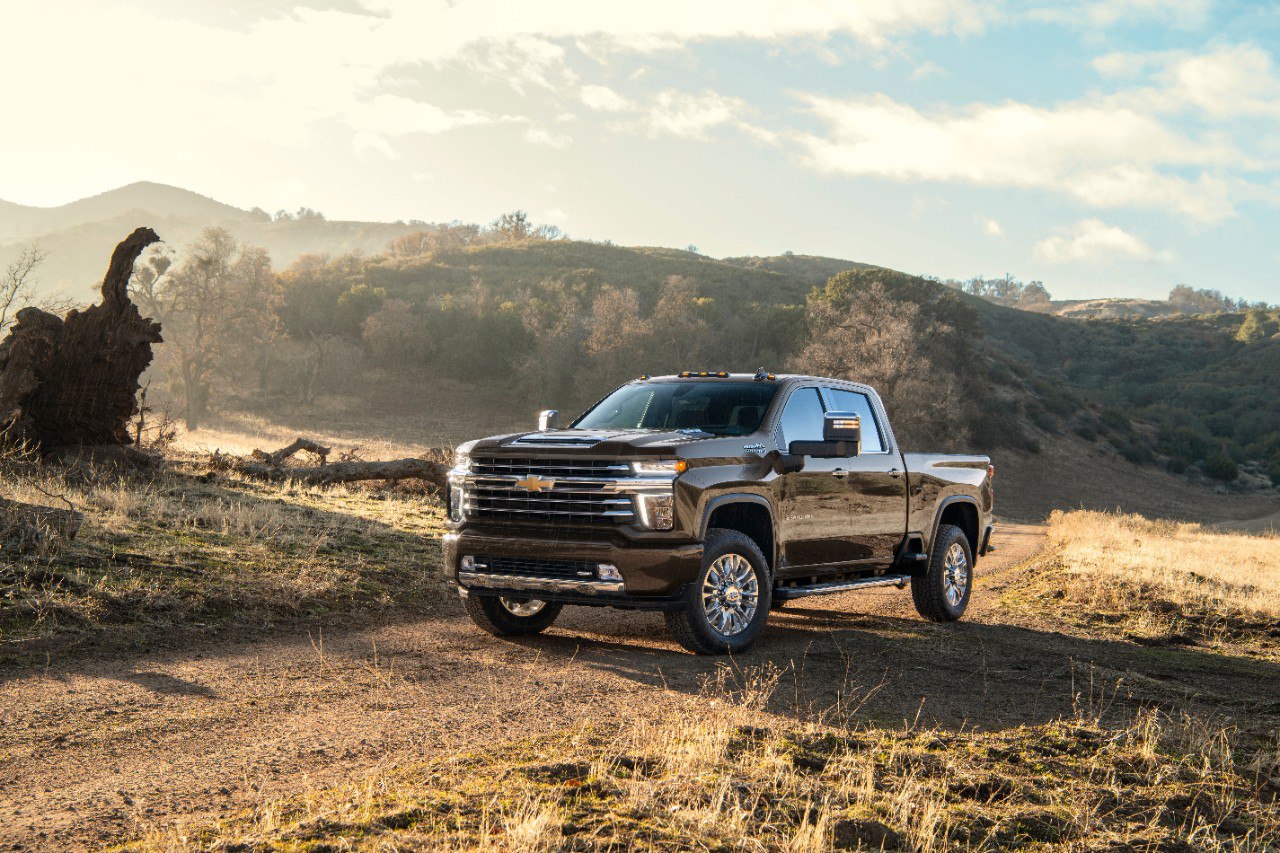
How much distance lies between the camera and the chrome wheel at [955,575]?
11.3 m

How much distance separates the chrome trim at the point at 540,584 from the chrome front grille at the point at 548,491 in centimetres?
44

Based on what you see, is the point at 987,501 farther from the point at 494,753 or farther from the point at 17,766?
the point at 17,766

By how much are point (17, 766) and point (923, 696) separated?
5412 mm

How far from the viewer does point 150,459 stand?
55.0 feet

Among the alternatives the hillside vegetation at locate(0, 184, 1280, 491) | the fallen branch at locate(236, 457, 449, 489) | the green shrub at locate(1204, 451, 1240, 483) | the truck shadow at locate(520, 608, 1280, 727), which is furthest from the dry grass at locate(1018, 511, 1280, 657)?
the green shrub at locate(1204, 451, 1240, 483)

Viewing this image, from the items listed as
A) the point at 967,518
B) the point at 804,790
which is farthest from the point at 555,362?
the point at 804,790

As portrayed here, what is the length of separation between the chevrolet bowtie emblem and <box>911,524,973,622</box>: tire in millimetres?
4644

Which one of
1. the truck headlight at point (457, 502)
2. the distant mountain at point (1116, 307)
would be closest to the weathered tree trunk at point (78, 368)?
the truck headlight at point (457, 502)

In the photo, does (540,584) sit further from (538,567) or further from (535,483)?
(535,483)

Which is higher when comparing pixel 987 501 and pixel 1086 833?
pixel 987 501

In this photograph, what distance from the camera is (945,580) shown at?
36.9 ft

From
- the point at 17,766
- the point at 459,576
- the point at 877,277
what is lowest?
the point at 17,766

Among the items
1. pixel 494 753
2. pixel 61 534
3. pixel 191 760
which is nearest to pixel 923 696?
pixel 494 753

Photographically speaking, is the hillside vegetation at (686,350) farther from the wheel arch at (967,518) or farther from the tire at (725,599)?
the tire at (725,599)
